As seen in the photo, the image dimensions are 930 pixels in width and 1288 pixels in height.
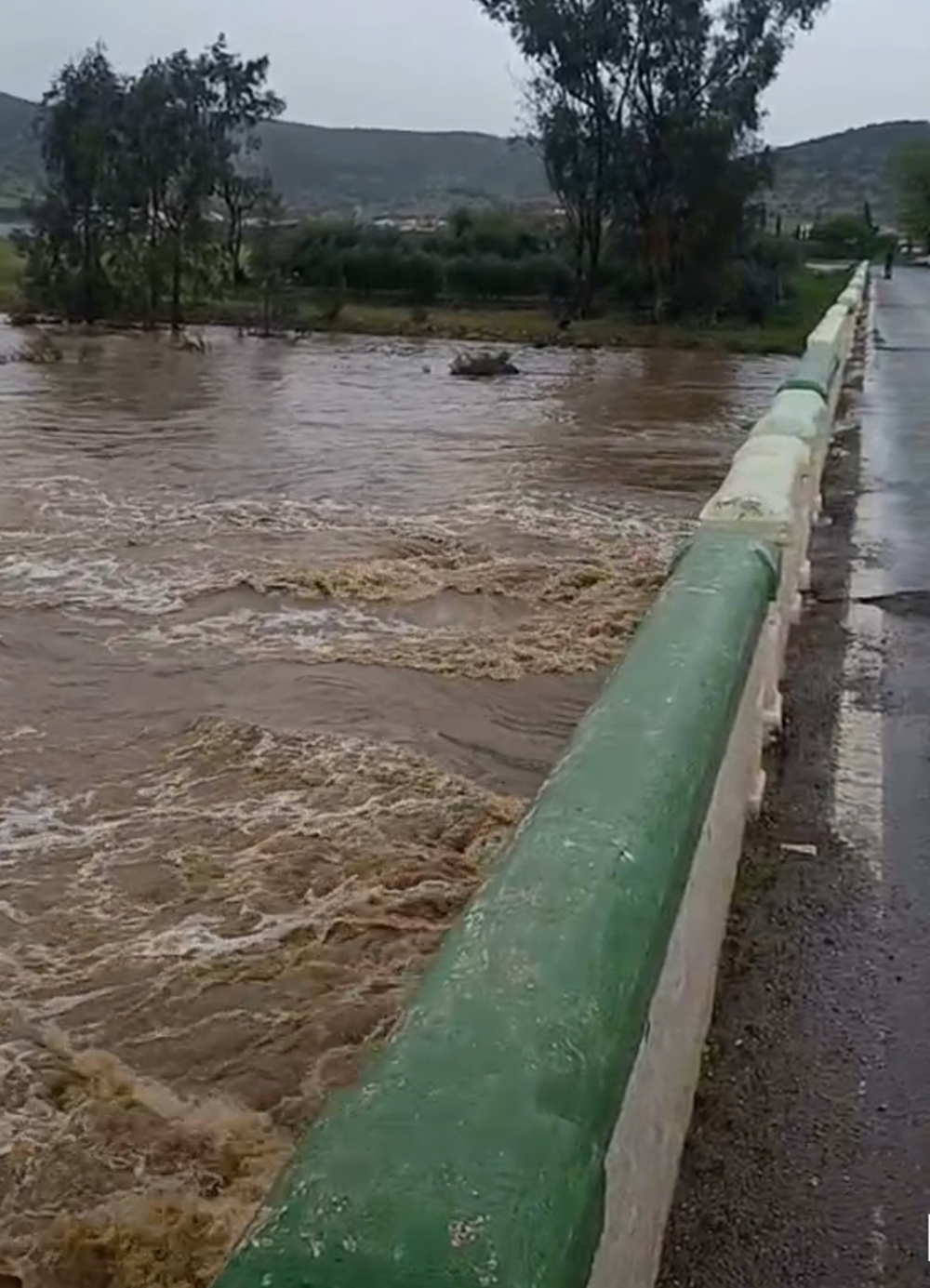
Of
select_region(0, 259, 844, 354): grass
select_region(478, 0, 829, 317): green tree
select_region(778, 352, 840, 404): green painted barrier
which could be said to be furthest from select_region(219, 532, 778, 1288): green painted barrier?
select_region(478, 0, 829, 317): green tree

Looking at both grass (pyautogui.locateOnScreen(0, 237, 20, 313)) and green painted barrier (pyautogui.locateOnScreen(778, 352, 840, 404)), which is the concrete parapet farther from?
grass (pyautogui.locateOnScreen(0, 237, 20, 313))

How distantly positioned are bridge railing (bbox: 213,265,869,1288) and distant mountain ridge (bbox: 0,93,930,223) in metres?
113

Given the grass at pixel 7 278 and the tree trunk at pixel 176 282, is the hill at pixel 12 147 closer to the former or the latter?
the grass at pixel 7 278

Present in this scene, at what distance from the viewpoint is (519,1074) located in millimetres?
1559

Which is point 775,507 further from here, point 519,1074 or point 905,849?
point 519,1074

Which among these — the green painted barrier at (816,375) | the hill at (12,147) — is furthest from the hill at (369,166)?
the green painted barrier at (816,375)

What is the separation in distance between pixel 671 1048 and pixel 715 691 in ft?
2.26

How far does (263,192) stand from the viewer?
46938 mm

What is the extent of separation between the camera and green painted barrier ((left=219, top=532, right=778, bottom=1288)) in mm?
1328

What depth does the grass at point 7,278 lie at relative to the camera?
1689 inches

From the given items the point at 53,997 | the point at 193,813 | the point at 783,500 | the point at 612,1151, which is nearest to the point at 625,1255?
the point at 612,1151

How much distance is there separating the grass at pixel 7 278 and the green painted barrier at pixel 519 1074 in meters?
42.0

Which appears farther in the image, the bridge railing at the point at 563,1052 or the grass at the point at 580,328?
the grass at the point at 580,328

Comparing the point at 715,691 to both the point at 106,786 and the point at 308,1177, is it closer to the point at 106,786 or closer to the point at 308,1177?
the point at 308,1177
